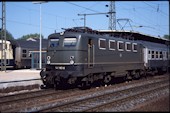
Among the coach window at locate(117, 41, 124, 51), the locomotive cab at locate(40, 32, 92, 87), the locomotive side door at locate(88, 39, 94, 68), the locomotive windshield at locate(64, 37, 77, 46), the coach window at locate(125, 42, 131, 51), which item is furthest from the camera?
the coach window at locate(125, 42, 131, 51)

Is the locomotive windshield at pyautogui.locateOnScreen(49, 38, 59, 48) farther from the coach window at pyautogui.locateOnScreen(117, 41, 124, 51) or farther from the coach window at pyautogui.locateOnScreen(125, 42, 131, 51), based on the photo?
the coach window at pyautogui.locateOnScreen(125, 42, 131, 51)

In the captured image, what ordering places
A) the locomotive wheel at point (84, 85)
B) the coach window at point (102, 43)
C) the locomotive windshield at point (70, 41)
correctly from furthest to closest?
the coach window at point (102, 43) < the locomotive wheel at point (84, 85) < the locomotive windshield at point (70, 41)

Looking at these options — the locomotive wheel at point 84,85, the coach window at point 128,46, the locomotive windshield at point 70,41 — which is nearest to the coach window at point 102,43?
the locomotive windshield at point 70,41

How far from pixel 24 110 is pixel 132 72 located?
1468cm

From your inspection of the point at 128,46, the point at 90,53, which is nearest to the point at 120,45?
the point at 128,46

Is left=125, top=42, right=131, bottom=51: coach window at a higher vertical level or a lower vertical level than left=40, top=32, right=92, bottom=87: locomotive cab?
higher

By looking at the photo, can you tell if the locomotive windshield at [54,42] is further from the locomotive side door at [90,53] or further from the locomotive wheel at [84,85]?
the locomotive wheel at [84,85]

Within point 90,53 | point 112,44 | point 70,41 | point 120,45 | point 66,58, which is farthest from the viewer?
point 120,45

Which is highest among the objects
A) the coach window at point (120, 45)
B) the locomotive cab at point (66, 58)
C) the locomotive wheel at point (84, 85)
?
the coach window at point (120, 45)

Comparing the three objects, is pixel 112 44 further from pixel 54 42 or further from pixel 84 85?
pixel 54 42

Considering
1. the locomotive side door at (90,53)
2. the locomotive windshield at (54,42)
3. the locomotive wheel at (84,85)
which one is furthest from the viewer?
the locomotive windshield at (54,42)

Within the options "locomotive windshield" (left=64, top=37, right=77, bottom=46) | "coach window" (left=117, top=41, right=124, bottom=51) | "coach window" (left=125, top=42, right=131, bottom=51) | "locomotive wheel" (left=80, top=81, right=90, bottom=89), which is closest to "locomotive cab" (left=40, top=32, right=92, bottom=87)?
"locomotive windshield" (left=64, top=37, right=77, bottom=46)

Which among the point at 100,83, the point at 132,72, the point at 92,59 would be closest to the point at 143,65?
the point at 132,72

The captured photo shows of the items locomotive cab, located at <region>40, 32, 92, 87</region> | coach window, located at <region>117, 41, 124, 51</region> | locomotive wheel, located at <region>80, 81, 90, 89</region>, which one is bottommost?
locomotive wheel, located at <region>80, 81, 90, 89</region>
